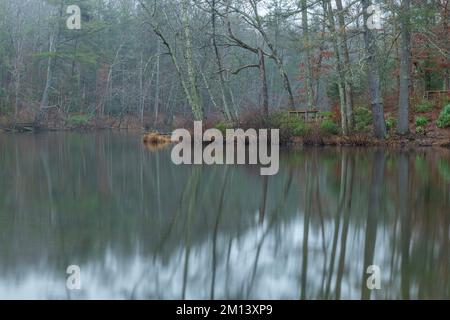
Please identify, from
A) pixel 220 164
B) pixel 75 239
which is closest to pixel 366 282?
pixel 75 239

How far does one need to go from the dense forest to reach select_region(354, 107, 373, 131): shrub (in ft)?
0.15

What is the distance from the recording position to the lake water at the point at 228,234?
4.86 m

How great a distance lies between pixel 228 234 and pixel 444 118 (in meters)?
17.1

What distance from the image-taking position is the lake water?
4.86m

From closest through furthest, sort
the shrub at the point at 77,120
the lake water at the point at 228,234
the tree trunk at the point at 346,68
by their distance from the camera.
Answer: the lake water at the point at 228,234, the tree trunk at the point at 346,68, the shrub at the point at 77,120

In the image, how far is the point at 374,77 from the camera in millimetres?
20156

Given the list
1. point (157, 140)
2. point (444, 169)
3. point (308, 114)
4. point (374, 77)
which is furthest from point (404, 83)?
point (157, 140)

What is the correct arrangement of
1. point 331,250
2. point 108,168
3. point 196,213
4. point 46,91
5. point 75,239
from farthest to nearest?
point 46,91 → point 108,168 → point 196,213 → point 75,239 → point 331,250

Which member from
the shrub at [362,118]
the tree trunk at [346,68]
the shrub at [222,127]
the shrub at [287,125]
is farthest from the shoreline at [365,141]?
the shrub at [222,127]

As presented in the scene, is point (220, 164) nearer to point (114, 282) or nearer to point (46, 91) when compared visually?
point (114, 282)

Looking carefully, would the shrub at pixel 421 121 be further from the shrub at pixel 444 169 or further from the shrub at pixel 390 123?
the shrub at pixel 444 169

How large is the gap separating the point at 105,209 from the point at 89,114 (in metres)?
42.3

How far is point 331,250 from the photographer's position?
6.11m

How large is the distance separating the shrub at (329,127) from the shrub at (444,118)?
4.00 meters
